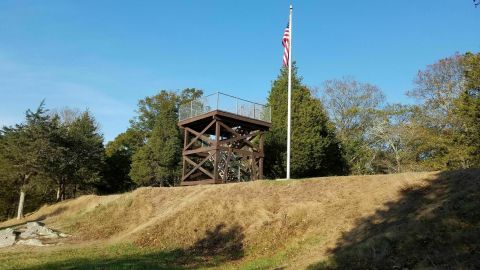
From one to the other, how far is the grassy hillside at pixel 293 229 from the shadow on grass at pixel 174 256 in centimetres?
4

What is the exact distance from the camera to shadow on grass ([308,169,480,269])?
422 inches

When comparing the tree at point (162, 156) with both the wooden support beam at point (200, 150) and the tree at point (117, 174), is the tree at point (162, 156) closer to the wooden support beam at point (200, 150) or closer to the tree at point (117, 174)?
the tree at point (117, 174)

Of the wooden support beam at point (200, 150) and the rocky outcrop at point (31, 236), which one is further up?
the wooden support beam at point (200, 150)

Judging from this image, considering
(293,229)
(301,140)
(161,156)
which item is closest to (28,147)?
(161,156)

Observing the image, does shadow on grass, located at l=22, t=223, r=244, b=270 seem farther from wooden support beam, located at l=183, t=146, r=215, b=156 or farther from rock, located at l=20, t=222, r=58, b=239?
wooden support beam, located at l=183, t=146, r=215, b=156

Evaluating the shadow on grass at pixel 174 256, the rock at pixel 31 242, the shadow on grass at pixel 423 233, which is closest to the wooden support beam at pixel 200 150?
the shadow on grass at pixel 174 256

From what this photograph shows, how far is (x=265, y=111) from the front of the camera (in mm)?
31875

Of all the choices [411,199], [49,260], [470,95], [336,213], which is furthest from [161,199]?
[470,95]

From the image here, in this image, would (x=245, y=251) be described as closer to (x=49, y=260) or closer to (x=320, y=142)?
(x=49, y=260)

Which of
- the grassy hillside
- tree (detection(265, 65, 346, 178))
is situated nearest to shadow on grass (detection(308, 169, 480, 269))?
the grassy hillside

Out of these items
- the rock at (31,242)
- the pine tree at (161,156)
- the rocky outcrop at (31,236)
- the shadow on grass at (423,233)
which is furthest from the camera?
the pine tree at (161,156)

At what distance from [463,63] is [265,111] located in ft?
58.6

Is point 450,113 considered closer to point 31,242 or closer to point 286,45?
point 286,45

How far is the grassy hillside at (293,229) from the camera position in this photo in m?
11.9
